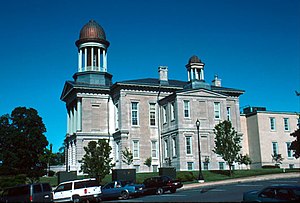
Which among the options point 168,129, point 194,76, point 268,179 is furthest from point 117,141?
point 268,179

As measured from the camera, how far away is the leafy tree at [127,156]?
5322 cm

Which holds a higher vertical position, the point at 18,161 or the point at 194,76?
the point at 194,76

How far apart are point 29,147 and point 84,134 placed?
14.8 m

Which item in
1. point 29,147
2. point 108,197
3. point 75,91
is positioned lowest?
point 108,197

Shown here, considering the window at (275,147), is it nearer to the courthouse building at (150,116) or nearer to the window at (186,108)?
the courthouse building at (150,116)

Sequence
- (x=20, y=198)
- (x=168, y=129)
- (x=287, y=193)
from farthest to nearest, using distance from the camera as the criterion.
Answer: (x=168, y=129)
(x=20, y=198)
(x=287, y=193)

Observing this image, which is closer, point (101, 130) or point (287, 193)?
point (287, 193)

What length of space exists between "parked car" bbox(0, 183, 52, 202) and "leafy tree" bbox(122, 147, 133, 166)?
2818 cm

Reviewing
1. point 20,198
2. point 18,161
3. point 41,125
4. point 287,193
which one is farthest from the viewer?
point 41,125

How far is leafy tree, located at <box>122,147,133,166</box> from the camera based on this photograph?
53.2m

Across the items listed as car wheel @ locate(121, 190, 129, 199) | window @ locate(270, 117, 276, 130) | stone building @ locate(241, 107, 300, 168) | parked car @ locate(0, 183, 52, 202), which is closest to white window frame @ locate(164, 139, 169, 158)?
stone building @ locate(241, 107, 300, 168)

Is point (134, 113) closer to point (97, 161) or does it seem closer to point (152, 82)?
point (152, 82)

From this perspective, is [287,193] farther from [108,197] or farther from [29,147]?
[29,147]

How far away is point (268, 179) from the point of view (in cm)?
4144
